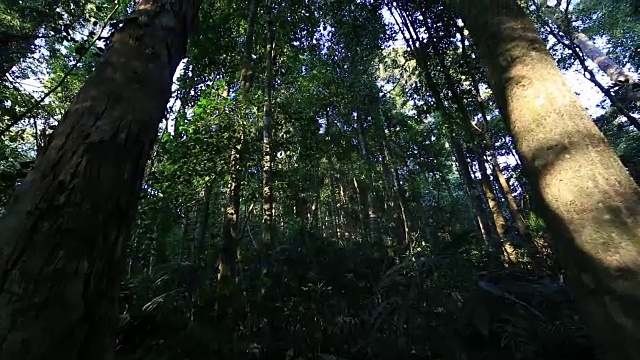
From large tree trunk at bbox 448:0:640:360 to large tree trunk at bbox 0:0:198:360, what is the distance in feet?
5.70

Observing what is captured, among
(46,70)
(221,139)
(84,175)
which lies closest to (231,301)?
(84,175)

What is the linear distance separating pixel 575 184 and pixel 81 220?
73.6 inches

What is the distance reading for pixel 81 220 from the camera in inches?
45.2

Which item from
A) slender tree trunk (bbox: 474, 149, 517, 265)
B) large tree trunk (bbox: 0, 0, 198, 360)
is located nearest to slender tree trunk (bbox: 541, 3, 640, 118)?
slender tree trunk (bbox: 474, 149, 517, 265)

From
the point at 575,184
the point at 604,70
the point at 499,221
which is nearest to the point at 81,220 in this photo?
the point at 575,184

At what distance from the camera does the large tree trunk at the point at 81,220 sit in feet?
3.23

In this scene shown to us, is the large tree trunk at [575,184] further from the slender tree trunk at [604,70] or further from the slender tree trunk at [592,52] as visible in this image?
the slender tree trunk at [592,52]

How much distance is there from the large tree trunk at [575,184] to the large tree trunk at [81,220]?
5.70ft

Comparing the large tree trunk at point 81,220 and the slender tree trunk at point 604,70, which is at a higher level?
the slender tree trunk at point 604,70

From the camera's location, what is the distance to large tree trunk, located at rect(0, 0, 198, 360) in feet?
3.23

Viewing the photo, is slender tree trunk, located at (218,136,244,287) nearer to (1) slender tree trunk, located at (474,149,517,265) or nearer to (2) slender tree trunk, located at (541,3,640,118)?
(1) slender tree trunk, located at (474,149,517,265)

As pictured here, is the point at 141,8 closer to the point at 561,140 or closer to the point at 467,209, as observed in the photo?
the point at 561,140

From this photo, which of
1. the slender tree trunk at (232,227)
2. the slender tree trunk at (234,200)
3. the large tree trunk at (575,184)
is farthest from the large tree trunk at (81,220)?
the slender tree trunk at (234,200)

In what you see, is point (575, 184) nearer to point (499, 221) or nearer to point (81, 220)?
point (81, 220)
